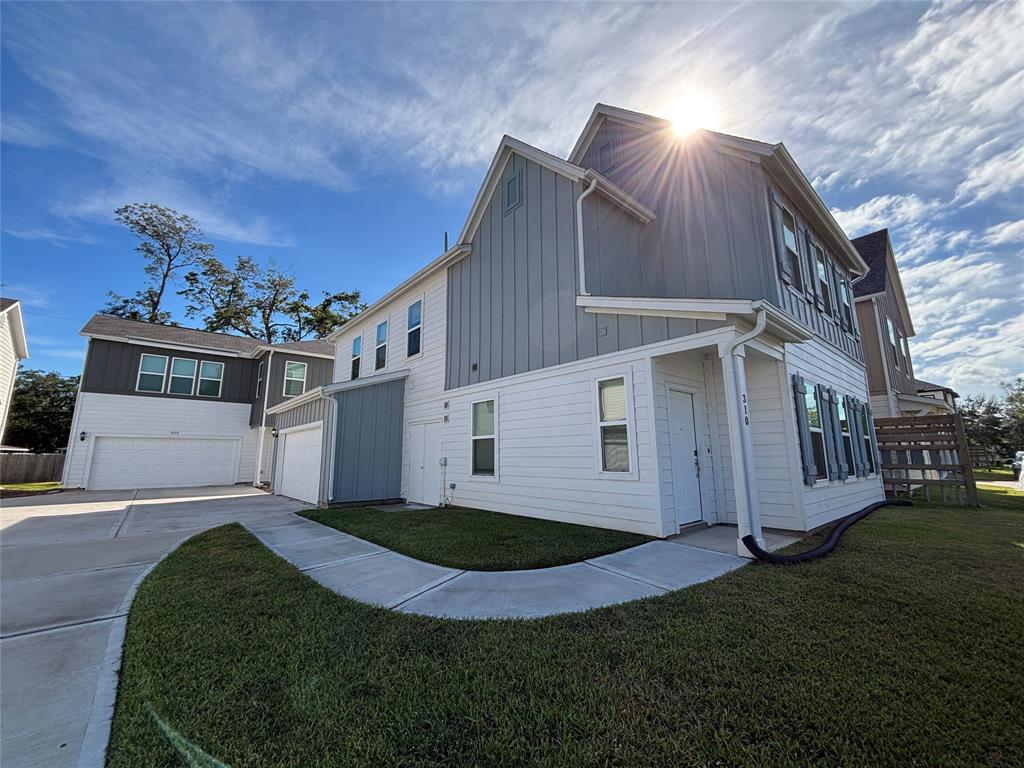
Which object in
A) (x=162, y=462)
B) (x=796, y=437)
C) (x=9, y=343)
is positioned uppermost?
(x=9, y=343)

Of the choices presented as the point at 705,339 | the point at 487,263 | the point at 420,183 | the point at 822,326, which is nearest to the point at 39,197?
the point at 420,183

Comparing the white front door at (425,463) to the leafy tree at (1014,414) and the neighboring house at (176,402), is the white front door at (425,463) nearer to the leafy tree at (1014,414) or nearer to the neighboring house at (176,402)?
the neighboring house at (176,402)

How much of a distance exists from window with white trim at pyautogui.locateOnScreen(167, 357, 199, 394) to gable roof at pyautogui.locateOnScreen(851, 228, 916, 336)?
23461 millimetres

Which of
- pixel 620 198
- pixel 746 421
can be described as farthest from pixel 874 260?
pixel 746 421

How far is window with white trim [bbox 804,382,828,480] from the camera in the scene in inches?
237

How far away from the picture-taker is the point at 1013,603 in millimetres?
2969

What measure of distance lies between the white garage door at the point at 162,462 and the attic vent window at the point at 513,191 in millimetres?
14856

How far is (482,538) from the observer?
5.22m

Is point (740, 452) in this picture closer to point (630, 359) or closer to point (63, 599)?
point (630, 359)

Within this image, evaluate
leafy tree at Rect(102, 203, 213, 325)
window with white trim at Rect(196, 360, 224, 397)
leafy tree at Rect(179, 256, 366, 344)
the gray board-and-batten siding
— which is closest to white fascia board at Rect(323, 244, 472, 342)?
the gray board-and-batten siding

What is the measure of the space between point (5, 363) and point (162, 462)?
6079 mm

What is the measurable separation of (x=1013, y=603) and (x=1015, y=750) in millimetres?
2235

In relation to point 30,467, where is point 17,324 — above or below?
above

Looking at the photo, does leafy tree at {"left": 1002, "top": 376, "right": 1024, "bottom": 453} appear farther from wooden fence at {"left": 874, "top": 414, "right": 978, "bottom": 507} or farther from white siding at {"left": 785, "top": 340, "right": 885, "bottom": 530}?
white siding at {"left": 785, "top": 340, "right": 885, "bottom": 530}
